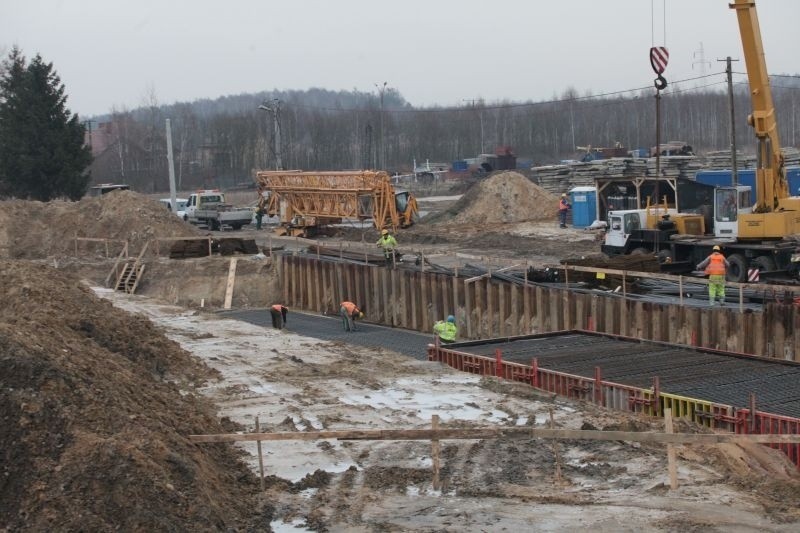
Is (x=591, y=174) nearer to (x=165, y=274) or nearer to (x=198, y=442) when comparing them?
(x=165, y=274)

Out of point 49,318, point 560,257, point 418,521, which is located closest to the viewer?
point 418,521

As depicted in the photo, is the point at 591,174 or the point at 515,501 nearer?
the point at 515,501

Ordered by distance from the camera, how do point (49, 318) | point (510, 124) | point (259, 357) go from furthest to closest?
1. point (510, 124)
2. point (259, 357)
3. point (49, 318)

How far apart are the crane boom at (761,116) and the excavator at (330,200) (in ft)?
54.8

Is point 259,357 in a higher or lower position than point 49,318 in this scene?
lower

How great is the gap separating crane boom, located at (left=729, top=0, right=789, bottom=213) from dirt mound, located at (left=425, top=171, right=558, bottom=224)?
68.6ft

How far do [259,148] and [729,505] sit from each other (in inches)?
3450

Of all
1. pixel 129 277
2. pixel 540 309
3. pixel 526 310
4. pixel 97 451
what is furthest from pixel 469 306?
pixel 97 451

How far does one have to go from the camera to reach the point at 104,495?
9.27 metres

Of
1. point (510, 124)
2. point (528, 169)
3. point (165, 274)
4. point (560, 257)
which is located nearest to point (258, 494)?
point (165, 274)

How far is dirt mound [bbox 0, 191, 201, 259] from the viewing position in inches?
1535

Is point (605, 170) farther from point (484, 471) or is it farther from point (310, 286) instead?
point (484, 471)

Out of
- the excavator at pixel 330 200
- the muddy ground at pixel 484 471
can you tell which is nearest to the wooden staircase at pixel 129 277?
the excavator at pixel 330 200

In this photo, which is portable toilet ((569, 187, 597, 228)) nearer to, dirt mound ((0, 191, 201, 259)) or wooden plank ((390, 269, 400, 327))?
dirt mound ((0, 191, 201, 259))
